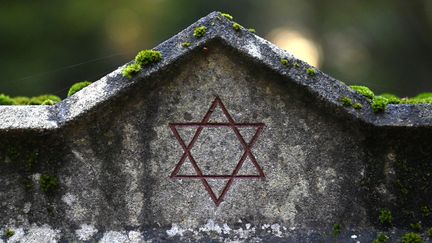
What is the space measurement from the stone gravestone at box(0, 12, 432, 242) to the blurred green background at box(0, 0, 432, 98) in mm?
16118

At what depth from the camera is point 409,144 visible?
453cm

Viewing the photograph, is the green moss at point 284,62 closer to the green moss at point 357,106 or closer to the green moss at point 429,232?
the green moss at point 357,106

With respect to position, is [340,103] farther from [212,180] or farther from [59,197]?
[59,197]

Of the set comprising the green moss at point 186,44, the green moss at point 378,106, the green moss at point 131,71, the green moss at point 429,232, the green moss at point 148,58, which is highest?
the green moss at point 186,44

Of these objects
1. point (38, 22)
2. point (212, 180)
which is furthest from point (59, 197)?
point (38, 22)

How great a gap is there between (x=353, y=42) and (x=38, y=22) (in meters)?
10.2

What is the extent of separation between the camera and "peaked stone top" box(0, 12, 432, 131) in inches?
173

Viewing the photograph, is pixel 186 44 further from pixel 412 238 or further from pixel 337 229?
pixel 412 238

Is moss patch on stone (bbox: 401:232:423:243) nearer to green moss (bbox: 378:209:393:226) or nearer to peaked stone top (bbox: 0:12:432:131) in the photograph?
green moss (bbox: 378:209:393:226)

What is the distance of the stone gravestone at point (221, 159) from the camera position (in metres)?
4.45

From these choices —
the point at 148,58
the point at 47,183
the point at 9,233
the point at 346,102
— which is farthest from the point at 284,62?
the point at 9,233

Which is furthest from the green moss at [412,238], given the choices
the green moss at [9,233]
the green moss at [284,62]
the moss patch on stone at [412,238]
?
the green moss at [9,233]

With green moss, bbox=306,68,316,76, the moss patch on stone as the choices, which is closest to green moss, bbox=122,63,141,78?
green moss, bbox=306,68,316,76

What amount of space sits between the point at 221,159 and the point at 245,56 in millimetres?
620
